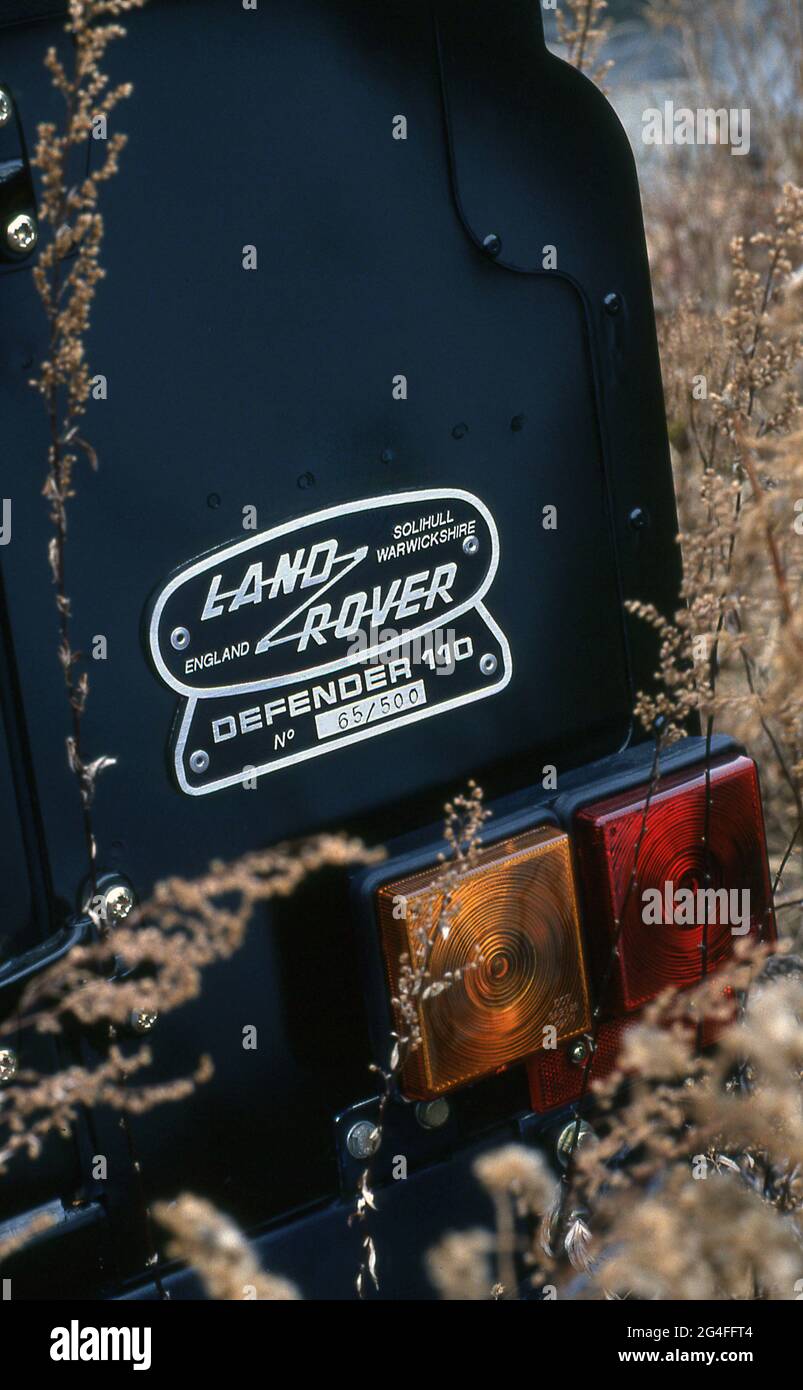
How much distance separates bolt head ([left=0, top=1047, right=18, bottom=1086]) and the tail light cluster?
1.42ft

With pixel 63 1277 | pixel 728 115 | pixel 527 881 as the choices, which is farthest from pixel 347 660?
pixel 728 115

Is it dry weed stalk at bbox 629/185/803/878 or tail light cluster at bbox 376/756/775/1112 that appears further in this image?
tail light cluster at bbox 376/756/775/1112

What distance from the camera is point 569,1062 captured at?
2146mm

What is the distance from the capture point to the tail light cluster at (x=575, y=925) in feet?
6.37

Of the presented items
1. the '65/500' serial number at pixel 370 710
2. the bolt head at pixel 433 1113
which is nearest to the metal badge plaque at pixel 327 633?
the '65/500' serial number at pixel 370 710

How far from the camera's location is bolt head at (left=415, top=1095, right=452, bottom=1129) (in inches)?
81.7

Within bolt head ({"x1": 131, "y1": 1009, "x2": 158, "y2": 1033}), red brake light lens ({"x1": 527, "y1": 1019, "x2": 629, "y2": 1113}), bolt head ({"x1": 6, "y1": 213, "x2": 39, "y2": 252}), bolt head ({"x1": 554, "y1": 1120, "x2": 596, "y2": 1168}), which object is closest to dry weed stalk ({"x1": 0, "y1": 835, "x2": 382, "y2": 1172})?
bolt head ({"x1": 131, "y1": 1009, "x2": 158, "y2": 1033})

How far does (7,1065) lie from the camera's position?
1771 millimetres

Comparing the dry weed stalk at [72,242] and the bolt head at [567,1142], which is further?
the bolt head at [567,1142]

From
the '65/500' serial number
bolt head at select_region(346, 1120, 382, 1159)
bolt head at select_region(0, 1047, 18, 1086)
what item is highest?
the '65/500' serial number

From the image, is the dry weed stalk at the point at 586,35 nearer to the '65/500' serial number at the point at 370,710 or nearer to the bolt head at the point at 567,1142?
the '65/500' serial number at the point at 370,710

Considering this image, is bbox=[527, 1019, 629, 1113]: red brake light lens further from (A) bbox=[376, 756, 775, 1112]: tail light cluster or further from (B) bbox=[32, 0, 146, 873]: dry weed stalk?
(B) bbox=[32, 0, 146, 873]: dry weed stalk

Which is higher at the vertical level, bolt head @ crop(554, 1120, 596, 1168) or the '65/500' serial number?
the '65/500' serial number

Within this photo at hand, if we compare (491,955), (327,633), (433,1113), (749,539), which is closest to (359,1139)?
(433,1113)
